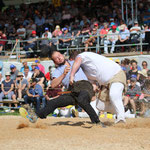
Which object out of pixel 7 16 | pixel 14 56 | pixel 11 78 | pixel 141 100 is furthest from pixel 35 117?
pixel 7 16

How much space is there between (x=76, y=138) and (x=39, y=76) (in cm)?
776

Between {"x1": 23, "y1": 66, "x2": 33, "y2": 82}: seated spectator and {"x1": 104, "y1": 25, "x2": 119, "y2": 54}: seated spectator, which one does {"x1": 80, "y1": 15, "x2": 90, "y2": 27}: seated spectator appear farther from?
{"x1": 23, "y1": 66, "x2": 33, "y2": 82}: seated spectator

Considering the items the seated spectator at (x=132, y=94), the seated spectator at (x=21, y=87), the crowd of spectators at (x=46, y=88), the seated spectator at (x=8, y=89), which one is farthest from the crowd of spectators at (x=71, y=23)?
the seated spectator at (x=132, y=94)

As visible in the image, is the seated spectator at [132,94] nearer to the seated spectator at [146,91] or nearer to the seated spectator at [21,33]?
the seated spectator at [146,91]

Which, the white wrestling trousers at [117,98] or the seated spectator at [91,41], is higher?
the seated spectator at [91,41]

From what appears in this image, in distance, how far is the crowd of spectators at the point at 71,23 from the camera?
50.3ft

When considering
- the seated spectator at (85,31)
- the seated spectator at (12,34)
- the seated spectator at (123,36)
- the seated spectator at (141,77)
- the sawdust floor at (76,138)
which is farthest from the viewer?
the seated spectator at (12,34)

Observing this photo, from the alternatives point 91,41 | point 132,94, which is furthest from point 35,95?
point 91,41

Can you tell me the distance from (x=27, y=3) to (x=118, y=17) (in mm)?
7904

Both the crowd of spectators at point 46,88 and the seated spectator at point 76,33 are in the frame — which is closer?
the crowd of spectators at point 46,88

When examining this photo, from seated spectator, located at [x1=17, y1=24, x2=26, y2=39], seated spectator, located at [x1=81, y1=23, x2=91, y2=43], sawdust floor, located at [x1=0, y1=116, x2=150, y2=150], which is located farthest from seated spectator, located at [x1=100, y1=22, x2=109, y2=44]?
sawdust floor, located at [x1=0, y1=116, x2=150, y2=150]

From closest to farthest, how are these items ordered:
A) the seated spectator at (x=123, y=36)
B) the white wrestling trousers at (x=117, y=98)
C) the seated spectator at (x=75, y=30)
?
the white wrestling trousers at (x=117, y=98) < the seated spectator at (x=123, y=36) < the seated spectator at (x=75, y=30)

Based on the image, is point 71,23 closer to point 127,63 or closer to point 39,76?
point 39,76

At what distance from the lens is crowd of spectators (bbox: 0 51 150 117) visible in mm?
11156
